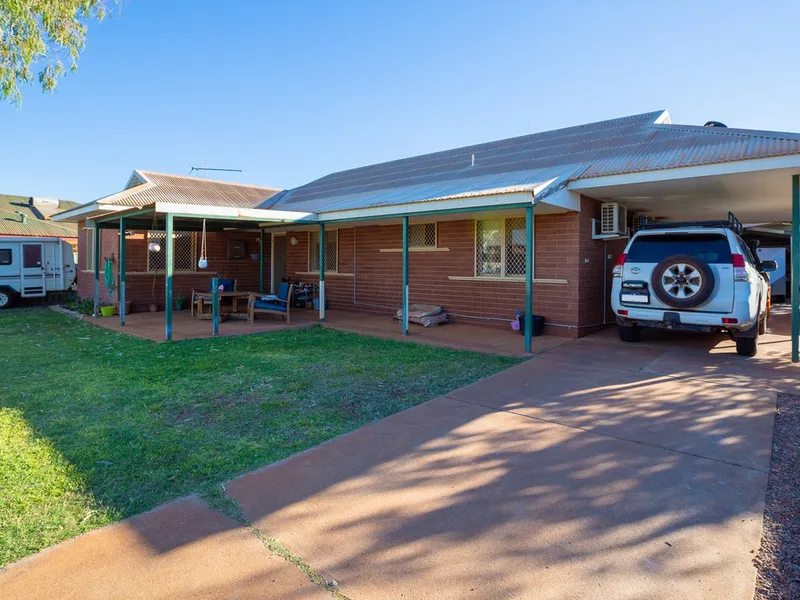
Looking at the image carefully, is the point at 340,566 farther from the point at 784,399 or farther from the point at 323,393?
the point at 784,399

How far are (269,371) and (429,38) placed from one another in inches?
383

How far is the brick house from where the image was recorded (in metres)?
8.10

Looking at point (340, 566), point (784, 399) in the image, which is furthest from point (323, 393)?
point (784, 399)

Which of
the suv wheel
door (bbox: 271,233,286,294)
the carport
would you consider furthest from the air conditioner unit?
door (bbox: 271,233,286,294)

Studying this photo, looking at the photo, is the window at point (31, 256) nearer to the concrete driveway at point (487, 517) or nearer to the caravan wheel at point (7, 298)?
the caravan wheel at point (7, 298)

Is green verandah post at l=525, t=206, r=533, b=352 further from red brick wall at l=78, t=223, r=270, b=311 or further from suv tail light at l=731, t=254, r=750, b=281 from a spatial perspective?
red brick wall at l=78, t=223, r=270, b=311

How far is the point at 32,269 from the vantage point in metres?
16.8

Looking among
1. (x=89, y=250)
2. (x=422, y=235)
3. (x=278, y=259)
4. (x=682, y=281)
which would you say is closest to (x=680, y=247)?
(x=682, y=281)

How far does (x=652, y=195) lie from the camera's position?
9.36 metres

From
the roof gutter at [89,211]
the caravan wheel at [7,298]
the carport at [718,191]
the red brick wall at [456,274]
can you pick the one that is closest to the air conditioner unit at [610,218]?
the carport at [718,191]

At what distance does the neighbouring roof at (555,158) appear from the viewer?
301 inches

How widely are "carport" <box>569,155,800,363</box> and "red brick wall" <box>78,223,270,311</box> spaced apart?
11.6 metres

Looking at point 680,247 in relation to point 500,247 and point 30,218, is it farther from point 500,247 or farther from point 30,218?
point 30,218

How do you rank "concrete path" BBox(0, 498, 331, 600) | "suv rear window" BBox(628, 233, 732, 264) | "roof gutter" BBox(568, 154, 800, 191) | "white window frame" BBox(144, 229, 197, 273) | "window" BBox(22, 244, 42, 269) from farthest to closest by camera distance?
"window" BBox(22, 244, 42, 269) → "white window frame" BBox(144, 229, 197, 273) → "suv rear window" BBox(628, 233, 732, 264) → "roof gutter" BBox(568, 154, 800, 191) → "concrete path" BBox(0, 498, 331, 600)
